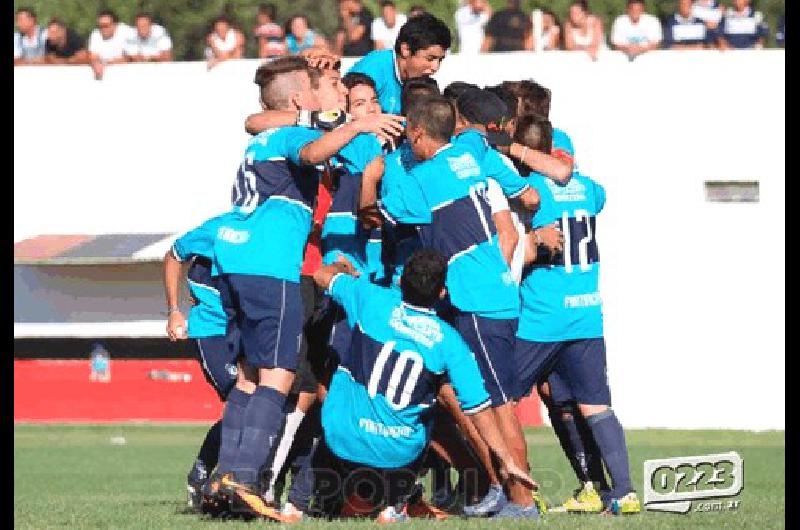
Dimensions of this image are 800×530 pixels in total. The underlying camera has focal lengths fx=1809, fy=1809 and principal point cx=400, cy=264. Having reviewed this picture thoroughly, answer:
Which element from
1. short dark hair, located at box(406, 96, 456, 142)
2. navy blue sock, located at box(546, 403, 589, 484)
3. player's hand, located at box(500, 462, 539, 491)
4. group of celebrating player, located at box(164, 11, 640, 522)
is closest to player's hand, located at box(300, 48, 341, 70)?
group of celebrating player, located at box(164, 11, 640, 522)

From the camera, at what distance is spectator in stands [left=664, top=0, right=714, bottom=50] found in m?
24.1

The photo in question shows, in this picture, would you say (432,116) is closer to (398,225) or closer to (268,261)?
(398,225)

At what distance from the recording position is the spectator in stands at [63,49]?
2638 centimetres

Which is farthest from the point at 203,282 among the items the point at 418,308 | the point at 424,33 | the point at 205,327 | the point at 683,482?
the point at 683,482

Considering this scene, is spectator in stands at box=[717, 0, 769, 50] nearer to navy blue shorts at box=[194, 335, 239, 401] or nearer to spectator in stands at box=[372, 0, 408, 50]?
spectator in stands at box=[372, 0, 408, 50]

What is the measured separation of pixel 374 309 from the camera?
9.95m

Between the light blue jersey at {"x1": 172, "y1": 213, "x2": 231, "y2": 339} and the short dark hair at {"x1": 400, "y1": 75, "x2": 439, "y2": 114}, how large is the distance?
1.36 meters

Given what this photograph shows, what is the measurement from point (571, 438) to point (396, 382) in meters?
1.99

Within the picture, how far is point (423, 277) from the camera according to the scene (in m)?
9.77

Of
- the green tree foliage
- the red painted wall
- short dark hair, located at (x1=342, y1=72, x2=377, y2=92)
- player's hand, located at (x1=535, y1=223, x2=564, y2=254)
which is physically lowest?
the red painted wall

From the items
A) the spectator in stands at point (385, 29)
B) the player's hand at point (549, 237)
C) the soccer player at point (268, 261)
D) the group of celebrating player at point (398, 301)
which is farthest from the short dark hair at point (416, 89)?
the spectator in stands at point (385, 29)

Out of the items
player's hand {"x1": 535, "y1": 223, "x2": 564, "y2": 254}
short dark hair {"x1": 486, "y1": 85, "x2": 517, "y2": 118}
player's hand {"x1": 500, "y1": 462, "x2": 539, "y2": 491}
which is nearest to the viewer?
player's hand {"x1": 500, "y1": 462, "x2": 539, "y2": 491}

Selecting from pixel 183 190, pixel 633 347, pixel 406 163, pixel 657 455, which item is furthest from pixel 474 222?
pixel 183 190

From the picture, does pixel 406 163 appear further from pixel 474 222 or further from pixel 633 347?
pixel 633 347
